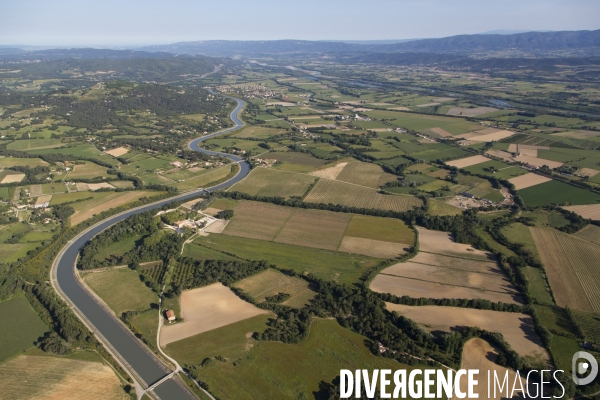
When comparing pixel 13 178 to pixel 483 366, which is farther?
pixel 13 178

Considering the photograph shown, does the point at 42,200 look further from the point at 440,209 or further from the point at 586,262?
the point at 586,262

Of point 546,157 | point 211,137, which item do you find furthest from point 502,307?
point 211,137

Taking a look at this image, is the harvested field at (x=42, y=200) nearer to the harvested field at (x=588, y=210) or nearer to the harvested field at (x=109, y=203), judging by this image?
the harvested field at (x=109, y=203)

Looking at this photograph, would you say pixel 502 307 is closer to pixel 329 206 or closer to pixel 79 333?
pixel 329 206

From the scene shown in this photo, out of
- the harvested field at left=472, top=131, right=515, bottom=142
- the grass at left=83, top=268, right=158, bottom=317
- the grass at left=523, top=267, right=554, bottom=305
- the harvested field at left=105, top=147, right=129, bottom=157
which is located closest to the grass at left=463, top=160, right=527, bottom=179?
the harvested field at left=472, top=131, right=515, bottom=142

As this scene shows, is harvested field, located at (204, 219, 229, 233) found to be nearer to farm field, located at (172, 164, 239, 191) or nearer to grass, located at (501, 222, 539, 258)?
farm field, located at (172, 164, 239, 191)

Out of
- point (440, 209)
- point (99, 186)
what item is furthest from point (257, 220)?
point (99, 186)
